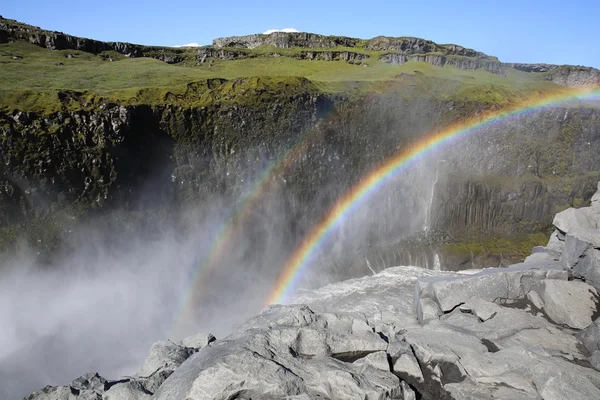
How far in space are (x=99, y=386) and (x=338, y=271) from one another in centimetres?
2303

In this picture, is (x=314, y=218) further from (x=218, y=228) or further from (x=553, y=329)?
(x=553, y=329)

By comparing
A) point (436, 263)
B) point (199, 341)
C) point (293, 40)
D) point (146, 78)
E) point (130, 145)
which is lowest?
point (436, 263)

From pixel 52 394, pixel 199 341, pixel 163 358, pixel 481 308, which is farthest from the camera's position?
pixel 481 308

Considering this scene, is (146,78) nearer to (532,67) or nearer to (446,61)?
(446,61)

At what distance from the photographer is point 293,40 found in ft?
249

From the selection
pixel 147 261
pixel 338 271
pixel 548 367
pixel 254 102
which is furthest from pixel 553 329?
pixel 254 102

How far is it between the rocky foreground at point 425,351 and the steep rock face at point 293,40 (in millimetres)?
67361

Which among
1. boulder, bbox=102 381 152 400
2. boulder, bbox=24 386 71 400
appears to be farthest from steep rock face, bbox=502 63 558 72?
boulder, bbox=24 386 71 400

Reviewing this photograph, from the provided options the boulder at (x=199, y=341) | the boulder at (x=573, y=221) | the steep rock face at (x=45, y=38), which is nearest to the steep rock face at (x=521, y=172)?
the boulder at (x=573, y=221)

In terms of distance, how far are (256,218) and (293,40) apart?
55.8 metres

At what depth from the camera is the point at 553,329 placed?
1473 centimetres

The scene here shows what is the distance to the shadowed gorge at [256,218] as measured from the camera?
12.3 metres

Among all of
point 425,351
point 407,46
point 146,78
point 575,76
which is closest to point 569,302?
point 425,351

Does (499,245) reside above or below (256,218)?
below
